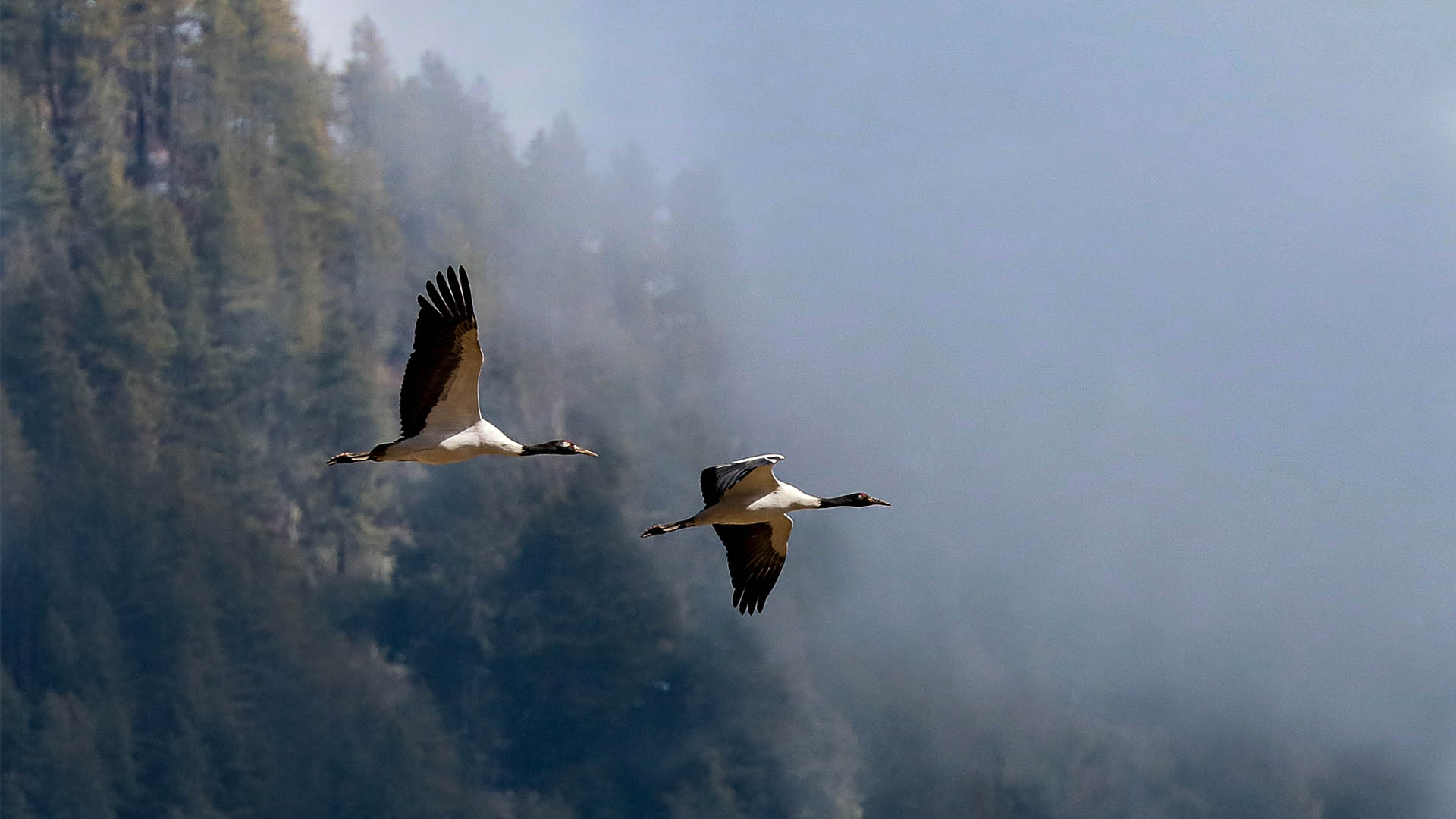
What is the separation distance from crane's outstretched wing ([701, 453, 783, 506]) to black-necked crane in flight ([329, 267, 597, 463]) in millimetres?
1489

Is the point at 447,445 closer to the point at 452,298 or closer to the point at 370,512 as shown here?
the point at 452,298

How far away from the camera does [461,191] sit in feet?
486

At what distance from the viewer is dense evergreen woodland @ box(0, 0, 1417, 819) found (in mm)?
109000

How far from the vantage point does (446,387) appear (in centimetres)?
3391

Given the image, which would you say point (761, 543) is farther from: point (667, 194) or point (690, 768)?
point (667, 194)

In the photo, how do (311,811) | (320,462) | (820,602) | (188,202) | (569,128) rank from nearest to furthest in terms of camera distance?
(311,811), (820,602), (320,462), (188,202), (569,128)

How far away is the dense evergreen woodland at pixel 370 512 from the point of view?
109 metres

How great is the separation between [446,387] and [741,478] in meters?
3.86

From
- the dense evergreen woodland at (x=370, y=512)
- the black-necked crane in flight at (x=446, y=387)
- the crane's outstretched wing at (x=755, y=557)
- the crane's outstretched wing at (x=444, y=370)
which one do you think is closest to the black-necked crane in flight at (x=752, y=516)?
the crane's outstretched wing at (x=755, y=557)

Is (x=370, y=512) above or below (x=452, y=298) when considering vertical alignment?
below

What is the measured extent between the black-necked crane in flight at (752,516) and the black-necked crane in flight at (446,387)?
5.78 ft

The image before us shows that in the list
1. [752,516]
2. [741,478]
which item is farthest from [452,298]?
[752,516]

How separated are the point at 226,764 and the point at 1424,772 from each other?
4746 cm

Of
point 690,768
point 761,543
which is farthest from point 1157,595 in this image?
point 761,543
